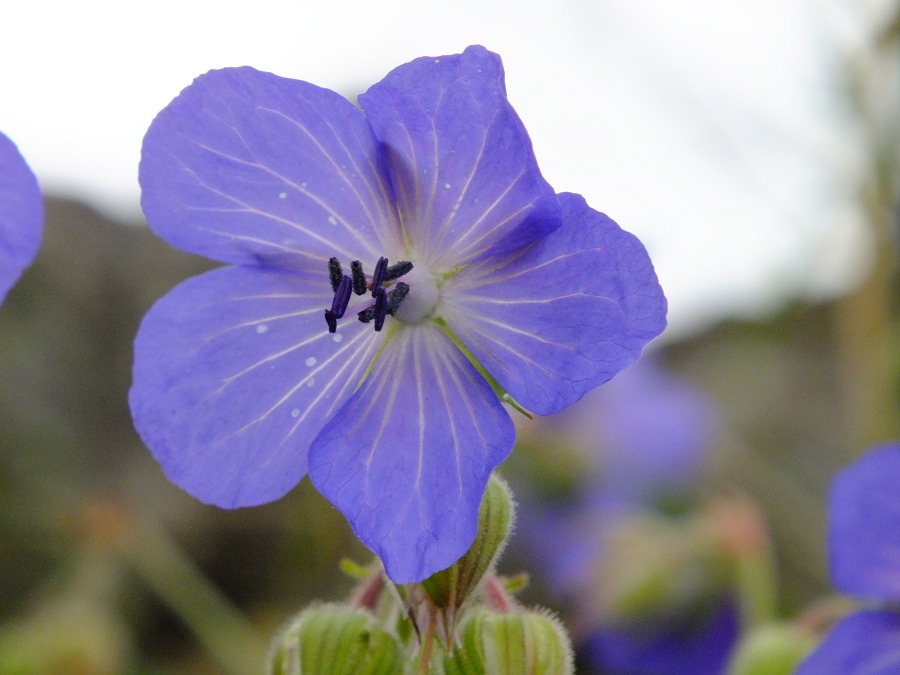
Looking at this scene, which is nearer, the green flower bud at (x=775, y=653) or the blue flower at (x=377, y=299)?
the blue flower at (x=377, y=299)

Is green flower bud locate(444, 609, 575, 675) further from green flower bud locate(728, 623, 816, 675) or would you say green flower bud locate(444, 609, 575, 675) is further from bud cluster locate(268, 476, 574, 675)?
green flower bud locate(728, 623, 816, 675)

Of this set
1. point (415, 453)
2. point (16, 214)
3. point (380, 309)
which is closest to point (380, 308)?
point (380, 309)

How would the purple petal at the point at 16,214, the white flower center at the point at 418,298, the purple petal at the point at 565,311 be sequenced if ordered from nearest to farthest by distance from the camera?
1. the purple petal at the point at 16,214
2. the purple petal at the point at 565,311
3. the white flower center at the point at 418,298

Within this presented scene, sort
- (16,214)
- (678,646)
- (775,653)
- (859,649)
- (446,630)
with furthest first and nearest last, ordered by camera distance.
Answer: (678,646) → (775,653) → (859,649) → (446,630) → (16,214)

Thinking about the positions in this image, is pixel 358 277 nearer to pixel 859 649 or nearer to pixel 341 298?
pixel 341 298

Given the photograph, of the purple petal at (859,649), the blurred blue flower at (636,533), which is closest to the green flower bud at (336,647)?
the purple petal at (859,649)

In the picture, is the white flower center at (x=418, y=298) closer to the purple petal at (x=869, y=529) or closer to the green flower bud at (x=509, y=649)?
the green flower bud at (x=509, y=649)

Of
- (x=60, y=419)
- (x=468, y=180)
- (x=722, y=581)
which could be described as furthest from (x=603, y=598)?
(x=60, y=419)
